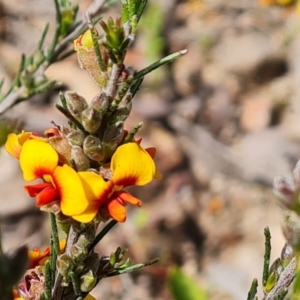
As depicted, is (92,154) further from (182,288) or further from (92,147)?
→ (182,288)

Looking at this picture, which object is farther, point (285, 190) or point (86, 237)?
point (86, 237)

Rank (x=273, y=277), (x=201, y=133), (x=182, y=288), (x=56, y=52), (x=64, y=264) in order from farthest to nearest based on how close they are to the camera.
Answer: (x=201, y=133)
(x=182, y=288)
(x=56, y=52)
(x=273, y=277)
(x=64, y=264)

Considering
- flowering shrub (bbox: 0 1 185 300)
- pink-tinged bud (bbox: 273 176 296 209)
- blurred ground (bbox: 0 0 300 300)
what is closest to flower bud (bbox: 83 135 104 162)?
flowering shrub (bbox: 0 1 185 300)

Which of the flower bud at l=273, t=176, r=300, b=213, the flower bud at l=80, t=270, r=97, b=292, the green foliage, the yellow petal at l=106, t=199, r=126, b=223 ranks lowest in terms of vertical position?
the flower bud at l=80, t=270, r=97, b=292

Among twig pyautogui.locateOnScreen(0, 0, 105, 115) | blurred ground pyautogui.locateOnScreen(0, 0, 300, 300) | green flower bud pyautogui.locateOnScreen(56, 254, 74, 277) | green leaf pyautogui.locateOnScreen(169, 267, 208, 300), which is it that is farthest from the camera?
blurred ground pyautogui.locateOnScreen(0, 0, 300, 300)

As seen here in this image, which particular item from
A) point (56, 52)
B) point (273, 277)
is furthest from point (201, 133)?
point (273, 277)

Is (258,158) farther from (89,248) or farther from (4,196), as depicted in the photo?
(89,248)

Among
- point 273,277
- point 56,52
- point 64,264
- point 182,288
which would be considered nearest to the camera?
point 64,264

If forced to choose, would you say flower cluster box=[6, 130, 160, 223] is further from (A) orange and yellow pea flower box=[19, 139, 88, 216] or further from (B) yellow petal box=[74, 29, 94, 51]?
(B) yellow petal box=[74, 29, 94, 51]
